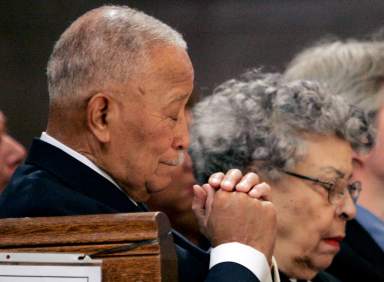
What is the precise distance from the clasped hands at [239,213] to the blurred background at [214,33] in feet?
7.08

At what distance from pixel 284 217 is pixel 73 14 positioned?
164 centimetres

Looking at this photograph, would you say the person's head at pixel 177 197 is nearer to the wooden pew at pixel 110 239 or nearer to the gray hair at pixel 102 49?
the gray hair at pixel 102 49

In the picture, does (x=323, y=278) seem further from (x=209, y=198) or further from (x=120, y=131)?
(x=120, y=131)

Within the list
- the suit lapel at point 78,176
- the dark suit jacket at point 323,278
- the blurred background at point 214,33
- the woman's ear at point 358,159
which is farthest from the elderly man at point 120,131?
the blurred background at point 214,33

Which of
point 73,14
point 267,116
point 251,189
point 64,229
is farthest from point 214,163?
point 73,14

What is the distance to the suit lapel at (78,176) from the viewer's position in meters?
1.75

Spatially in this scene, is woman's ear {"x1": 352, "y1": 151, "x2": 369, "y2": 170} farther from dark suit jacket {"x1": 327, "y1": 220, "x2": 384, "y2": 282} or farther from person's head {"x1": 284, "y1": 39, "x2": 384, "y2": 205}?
dark suit jacket {"x1": 327, "y1": 220, "x2": 384, "y2": 282}

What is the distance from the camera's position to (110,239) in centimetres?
149

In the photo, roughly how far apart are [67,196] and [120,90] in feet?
0.68

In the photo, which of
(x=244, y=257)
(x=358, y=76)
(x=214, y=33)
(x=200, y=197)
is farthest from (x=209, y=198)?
(x=214, y=33)

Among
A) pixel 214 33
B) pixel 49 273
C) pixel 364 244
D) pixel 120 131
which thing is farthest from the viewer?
pixel 214 33

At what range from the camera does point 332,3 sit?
4.11 metres

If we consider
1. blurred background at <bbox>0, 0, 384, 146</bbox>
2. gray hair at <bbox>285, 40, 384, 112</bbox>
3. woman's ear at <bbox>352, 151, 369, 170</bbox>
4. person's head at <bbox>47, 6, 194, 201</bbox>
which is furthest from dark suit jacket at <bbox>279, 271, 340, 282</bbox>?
blurred background at <bbox>0, 0, 384, 146</bbox>

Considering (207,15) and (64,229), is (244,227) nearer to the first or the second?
(64,229)
